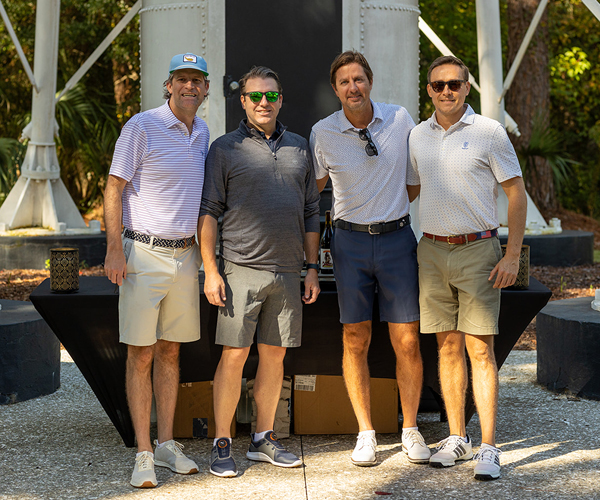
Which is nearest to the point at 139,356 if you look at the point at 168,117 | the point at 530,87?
the point at 168,117

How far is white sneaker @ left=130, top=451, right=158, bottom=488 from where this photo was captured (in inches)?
142

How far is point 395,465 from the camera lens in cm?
393

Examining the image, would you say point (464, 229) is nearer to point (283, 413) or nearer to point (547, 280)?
point (283, 413)

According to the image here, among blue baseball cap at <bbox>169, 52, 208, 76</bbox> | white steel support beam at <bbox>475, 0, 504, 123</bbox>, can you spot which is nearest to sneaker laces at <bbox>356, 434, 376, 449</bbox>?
blue baseball cap at <bbox>169, 52, 208, 76</bbox>

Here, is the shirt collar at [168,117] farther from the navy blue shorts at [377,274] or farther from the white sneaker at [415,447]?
the white sneaker at [415,447]

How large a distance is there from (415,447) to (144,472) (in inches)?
53.5

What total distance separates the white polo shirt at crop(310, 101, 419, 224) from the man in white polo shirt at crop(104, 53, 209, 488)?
66cm

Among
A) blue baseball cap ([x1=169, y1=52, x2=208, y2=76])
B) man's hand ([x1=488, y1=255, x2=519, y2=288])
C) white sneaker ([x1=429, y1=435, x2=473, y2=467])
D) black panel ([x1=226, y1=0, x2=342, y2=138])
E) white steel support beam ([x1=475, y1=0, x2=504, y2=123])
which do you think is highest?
white steel support beam ([x1=475, y1=0, x2=504, y2=123])

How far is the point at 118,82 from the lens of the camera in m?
15.3

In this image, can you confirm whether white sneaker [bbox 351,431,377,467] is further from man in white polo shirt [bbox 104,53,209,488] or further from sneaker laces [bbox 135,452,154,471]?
sneaker laces [bbox 135,452,154,471]

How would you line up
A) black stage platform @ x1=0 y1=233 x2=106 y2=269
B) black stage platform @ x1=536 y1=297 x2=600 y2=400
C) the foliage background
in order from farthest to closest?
the foliage background, black stage platform @ x1=0 y1=233 x2=106 y2=269, black stage platform @ x1=536 y1=297 x2=600 y2=400

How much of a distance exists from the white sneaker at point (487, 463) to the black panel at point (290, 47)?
255cm

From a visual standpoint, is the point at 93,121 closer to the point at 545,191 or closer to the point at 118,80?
the point at 118,80

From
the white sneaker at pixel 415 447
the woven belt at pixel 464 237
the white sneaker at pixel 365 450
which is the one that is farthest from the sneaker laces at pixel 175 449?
the woven belt at pixel 464 237
